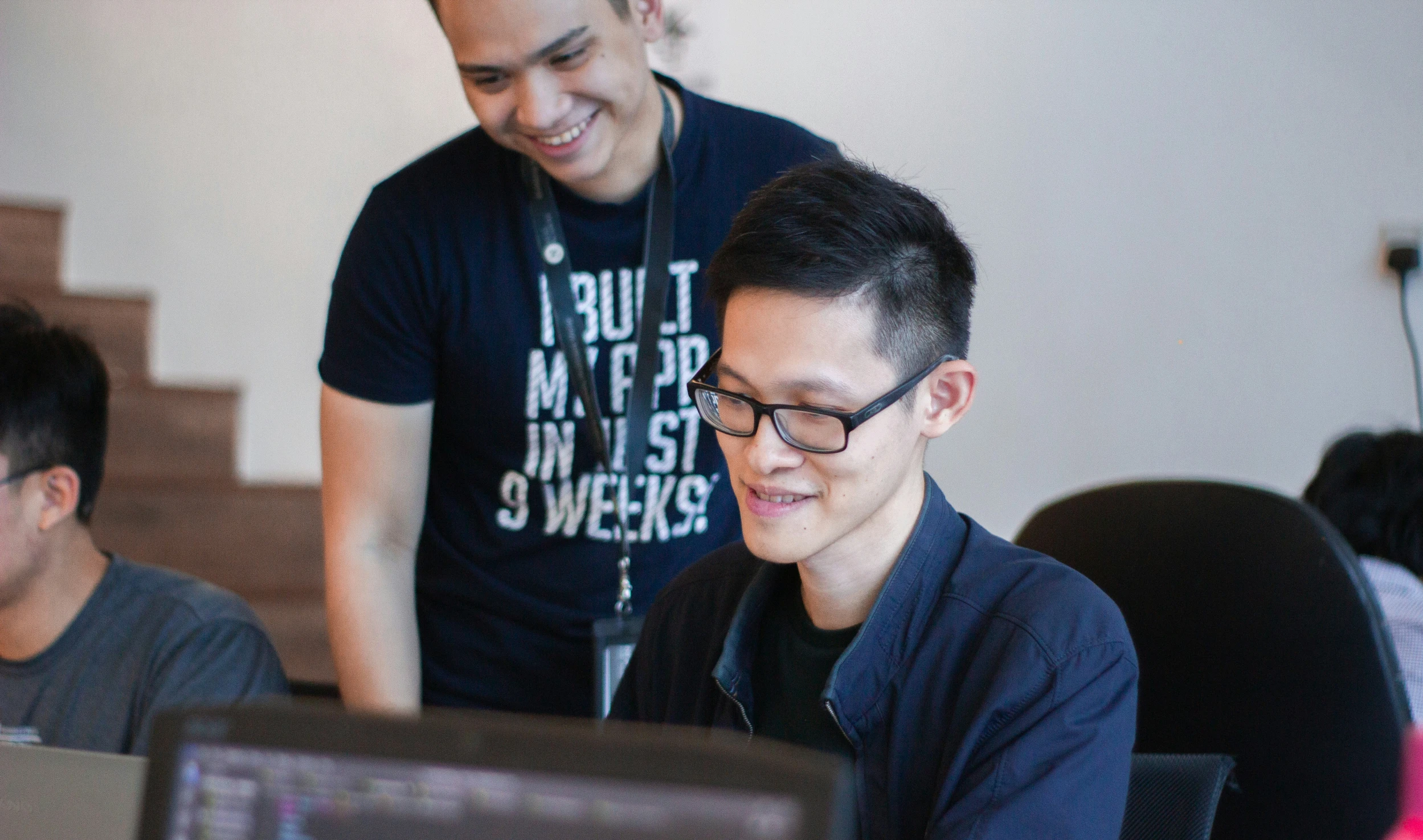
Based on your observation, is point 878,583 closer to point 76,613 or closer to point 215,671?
point 215,671

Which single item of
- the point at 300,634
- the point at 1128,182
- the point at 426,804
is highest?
the point at 1128,182

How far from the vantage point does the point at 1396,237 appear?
2.61m

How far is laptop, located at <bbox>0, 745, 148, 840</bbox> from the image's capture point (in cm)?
83

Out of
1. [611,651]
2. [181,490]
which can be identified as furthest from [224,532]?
[611,651]

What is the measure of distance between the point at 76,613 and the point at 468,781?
132 centimetres

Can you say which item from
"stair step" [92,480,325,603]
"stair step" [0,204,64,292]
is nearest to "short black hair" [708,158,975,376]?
"stair step" [92,480,325,603]

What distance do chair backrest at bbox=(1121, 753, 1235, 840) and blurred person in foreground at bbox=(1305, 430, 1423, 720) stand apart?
88 centimetres

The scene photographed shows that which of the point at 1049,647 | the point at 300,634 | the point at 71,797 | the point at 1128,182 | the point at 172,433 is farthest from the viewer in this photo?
the point at 172,433

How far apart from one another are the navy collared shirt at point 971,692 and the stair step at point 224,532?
6.93ft

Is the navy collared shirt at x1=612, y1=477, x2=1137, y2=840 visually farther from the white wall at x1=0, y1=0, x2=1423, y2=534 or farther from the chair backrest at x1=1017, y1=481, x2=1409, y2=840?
the white wall at x1=0, y1=0, x2=1423, y2=534

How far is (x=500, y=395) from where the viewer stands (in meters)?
1.57

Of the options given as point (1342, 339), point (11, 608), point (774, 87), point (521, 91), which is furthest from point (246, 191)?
point (1342, 339)

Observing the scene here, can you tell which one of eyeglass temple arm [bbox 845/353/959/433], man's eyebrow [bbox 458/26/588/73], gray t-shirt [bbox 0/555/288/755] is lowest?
gray t-shirt [bbox 0/555/288/755]

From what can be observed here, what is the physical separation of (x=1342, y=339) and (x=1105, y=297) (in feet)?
1.56
